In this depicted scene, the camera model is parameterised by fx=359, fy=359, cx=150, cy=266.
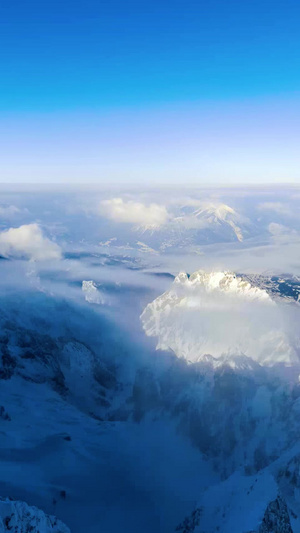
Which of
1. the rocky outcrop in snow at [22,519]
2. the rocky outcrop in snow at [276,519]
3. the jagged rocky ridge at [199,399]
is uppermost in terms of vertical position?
the rocky outcrop in snow at [22,519]

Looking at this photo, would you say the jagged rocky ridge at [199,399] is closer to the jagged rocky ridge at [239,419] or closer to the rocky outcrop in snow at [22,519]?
the jagged rocky ridge at [239,419]

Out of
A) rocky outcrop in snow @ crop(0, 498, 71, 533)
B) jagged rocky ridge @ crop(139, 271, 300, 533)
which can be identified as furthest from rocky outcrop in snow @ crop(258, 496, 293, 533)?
rocky outcrop in snow @ crop(0, 498, 71, 533)

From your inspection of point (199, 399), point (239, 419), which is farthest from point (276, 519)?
point (199, 399)

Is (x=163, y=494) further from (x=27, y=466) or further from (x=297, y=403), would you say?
(x=297, y=403)

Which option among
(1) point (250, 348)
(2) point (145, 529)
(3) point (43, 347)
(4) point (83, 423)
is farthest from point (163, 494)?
(1) point (250, 348)

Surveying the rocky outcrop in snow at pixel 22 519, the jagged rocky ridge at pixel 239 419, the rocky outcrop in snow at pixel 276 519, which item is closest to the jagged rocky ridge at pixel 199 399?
the jagged rocky ridge at pixel 239 419

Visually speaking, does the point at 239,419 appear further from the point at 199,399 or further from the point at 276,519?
the point at 276,519

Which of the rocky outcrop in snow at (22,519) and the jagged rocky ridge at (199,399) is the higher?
the rocky outcrop in snow at (22,519)

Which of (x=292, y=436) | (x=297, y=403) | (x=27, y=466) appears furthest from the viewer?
(x=297, y=403)

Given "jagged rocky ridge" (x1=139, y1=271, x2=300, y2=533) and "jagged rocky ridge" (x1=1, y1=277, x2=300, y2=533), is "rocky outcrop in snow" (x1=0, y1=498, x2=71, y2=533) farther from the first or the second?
"jagged rocky ridge" (x1=139, y1=271, x2=300, y2=533)

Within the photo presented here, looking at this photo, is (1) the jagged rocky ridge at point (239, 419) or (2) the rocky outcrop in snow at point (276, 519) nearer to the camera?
(2) the rocky outcrop in snow at point (276, 519)

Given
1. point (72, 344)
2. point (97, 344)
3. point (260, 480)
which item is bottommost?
point (97, 344)
